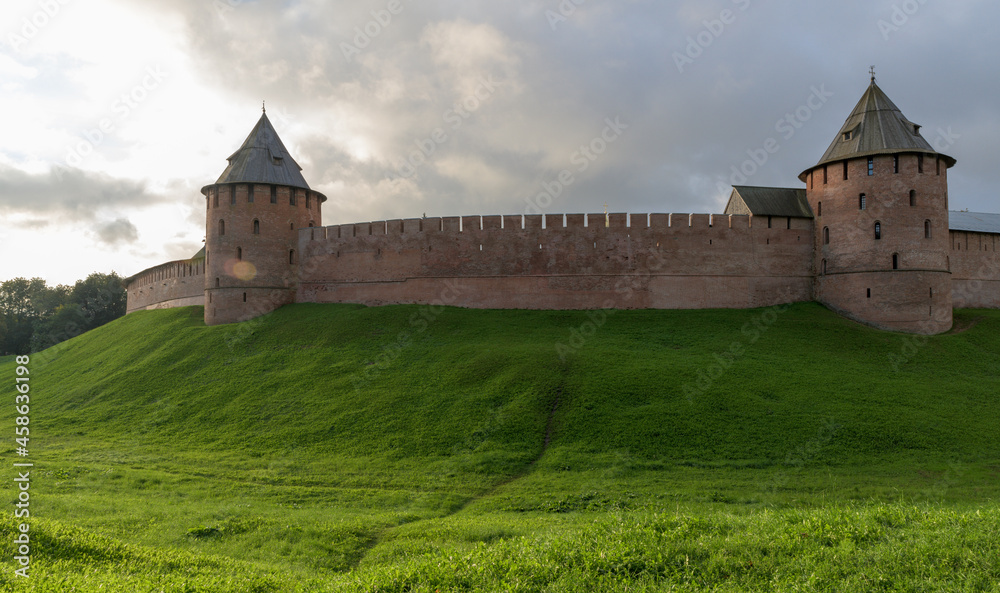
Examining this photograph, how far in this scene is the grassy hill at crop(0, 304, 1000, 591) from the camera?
19.4 feet

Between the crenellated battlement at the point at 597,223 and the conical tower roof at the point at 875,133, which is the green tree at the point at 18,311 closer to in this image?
the crenellated battlement at the point at 597,223

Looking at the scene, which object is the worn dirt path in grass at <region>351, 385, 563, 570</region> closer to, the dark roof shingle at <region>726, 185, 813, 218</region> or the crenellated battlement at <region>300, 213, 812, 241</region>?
the crenellated battlement at <region>300, 213, 812, 241</region>

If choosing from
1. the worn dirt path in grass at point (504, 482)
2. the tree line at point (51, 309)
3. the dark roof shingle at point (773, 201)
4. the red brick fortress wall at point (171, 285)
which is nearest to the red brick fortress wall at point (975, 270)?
the dark roof shingle at point (773, 201)

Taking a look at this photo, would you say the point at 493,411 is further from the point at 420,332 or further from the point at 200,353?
the point at 200,353

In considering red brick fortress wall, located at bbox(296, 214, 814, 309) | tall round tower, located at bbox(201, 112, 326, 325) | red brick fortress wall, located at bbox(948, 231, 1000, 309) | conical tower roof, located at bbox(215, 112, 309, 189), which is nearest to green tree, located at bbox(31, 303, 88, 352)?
tall round tower, located at bbox(201, 112, 326, 325)

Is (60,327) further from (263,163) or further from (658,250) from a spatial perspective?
(658,250)

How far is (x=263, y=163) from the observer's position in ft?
89.8

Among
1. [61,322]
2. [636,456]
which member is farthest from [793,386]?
[61,322]

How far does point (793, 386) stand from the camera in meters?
16.6

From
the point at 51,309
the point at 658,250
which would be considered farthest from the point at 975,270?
the point at 51,309

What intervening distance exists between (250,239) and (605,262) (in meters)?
16.2

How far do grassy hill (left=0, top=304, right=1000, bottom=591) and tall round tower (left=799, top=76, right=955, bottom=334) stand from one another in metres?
1.57

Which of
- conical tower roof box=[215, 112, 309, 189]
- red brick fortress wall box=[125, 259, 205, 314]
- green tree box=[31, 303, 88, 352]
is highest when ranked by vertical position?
conical tower roof box=[215, 112, 309, 189]

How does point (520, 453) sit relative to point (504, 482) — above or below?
above
